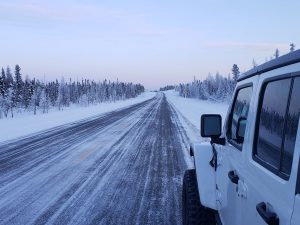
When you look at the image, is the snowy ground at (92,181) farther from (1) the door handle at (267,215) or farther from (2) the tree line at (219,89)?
(2) the tree line at (219,89)

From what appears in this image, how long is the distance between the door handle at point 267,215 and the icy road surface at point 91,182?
3761 millimetres

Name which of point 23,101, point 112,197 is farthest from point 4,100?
point 112,197

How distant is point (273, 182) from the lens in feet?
6.64

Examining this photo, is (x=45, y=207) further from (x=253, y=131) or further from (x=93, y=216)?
(x=253, y=131)

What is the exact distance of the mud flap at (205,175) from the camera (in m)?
4.01

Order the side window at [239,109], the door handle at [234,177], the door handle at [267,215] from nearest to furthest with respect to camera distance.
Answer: the door handle at [267,215]
the door handle at [234,177]
the side window at [239,109]

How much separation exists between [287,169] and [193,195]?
2650mm

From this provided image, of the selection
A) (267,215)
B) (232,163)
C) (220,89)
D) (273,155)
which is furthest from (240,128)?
(220,89)

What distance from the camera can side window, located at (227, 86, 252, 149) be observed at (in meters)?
3.18

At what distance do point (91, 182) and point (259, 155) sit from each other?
591 cm

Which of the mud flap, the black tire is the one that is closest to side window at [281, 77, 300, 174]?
the mud flap

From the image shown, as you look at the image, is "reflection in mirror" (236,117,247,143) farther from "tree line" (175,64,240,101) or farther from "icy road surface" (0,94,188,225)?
"tree line" (175,64,240,101)

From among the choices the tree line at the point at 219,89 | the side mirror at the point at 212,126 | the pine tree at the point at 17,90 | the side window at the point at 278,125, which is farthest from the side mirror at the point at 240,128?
the pine tree at the point at 17,90

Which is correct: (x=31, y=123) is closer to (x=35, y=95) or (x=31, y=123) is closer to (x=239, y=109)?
(x=239, y=109)
